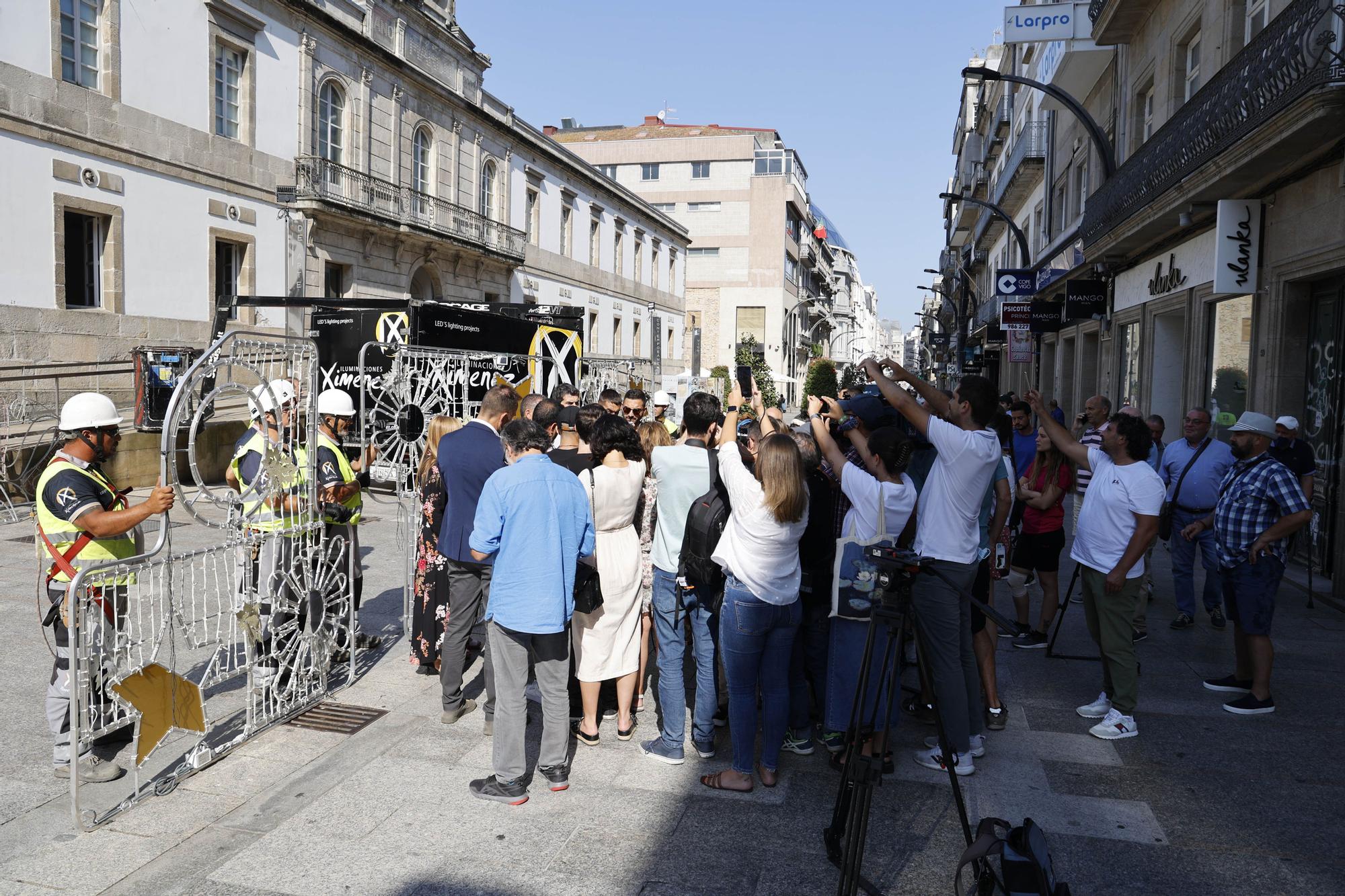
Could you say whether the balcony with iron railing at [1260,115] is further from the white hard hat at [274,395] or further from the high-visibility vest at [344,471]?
the white hard hat at [274,395]

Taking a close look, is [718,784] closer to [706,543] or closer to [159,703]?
[706,543]

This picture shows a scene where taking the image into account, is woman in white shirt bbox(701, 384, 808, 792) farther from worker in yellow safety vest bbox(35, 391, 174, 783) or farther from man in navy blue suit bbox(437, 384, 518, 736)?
worker in yellow safety vest bbox(35, 391, 174, 783)

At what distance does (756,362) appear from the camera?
52.1 metres

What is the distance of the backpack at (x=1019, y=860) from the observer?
298 cm

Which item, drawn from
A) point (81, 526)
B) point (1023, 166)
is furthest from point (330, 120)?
point (81, 526)

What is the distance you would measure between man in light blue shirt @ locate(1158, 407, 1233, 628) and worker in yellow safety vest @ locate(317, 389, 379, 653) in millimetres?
6185

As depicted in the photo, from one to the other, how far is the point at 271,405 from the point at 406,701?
1.94 m

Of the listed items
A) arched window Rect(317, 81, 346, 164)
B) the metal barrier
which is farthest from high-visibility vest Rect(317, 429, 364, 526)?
arched window Rect(317, 81, 346, 164)

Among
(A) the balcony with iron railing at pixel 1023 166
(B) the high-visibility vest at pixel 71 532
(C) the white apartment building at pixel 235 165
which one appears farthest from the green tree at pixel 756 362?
(B) the high-visibility vest at pixel 71 532

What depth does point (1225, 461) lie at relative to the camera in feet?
24.7

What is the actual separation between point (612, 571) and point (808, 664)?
46.9 inches

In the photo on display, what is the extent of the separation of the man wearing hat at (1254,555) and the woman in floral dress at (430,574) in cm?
481

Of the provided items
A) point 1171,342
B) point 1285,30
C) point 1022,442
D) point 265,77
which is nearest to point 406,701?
point 1022,442

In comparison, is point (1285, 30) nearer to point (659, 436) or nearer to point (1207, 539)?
point (1207, 539)
